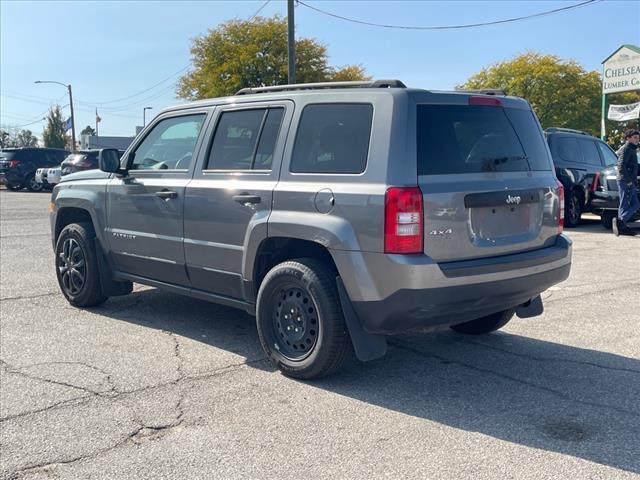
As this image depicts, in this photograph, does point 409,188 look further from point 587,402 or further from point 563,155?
point 563,155

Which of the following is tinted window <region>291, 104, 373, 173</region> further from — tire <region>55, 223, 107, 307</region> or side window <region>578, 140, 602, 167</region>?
side window <region>578, 140, 602, 167</region>

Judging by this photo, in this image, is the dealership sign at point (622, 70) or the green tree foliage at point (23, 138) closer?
the dealership sign at point (622, 70)

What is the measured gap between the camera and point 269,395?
4.17m

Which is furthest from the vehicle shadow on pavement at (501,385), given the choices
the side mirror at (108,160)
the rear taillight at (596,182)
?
the rear taillight at (596,182)

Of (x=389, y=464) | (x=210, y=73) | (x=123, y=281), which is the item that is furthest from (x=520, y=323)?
(x=210, y=73)

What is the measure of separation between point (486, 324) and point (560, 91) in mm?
43535

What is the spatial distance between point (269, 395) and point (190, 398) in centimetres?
50

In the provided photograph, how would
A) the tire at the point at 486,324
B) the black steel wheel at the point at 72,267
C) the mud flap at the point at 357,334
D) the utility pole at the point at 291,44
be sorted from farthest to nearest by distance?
1. the utility pole at the point at 291,44
2. the black steel wheel at the point at 72,267
3. the tire at the point at 486,324
4. the mud flap at the point at 357,334

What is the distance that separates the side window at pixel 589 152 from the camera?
45.2 feet

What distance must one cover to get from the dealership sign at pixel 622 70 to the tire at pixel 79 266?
22.0 m

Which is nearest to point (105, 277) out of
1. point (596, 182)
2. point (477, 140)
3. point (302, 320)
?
point (302, 320)

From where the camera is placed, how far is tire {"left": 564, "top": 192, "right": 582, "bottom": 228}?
44.1ft

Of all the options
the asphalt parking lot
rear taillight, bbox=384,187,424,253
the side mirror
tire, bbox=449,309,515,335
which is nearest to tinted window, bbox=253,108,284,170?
rear taillight, bbox=384,187,424,253

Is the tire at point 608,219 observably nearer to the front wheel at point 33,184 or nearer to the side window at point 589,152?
the side window at point 589,152
